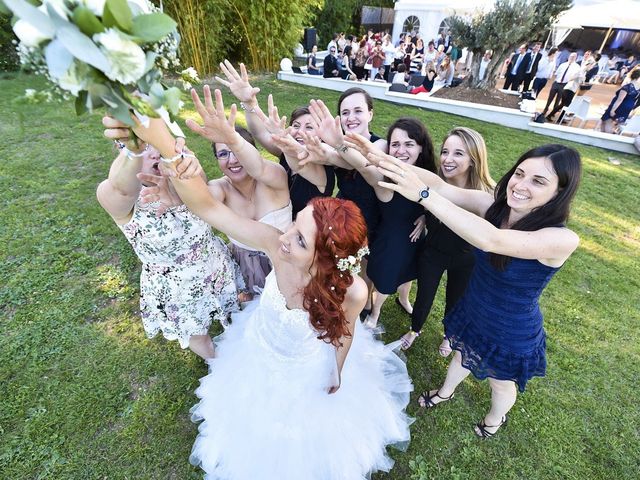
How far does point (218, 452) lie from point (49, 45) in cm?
229

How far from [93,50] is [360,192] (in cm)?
201

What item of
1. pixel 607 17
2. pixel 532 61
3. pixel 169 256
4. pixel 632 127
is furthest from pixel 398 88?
pixel 169 256

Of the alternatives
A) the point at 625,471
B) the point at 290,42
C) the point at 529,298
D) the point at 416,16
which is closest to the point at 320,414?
the point at 529,298

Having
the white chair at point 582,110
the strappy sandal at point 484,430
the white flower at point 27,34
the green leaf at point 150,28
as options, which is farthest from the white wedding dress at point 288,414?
the white chair at point 582,110

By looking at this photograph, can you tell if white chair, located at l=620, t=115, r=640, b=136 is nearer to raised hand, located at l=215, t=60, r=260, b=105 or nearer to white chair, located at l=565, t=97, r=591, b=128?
white chair, located at l=565, t=97, r=591, b=128

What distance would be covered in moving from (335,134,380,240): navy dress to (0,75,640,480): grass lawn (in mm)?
1372

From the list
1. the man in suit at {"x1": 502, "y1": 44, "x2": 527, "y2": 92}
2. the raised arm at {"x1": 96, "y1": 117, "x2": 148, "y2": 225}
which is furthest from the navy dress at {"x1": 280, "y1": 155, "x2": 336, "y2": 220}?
the man in suit at {"x1": 502, "y1": 44, "x2": 527, "y2": 92}

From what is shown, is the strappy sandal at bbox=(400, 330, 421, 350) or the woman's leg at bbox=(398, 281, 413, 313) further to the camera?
the woman's leg at bbox=(398, 281, 413, 313)

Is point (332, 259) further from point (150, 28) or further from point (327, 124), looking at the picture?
point (150, 28)

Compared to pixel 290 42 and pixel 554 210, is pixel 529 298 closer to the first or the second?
pixel 554 210

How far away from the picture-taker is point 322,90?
11578 millimetres

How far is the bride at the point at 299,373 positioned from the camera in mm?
1763

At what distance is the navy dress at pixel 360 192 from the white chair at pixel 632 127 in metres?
10.2

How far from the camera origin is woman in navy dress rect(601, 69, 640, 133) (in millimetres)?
8539
